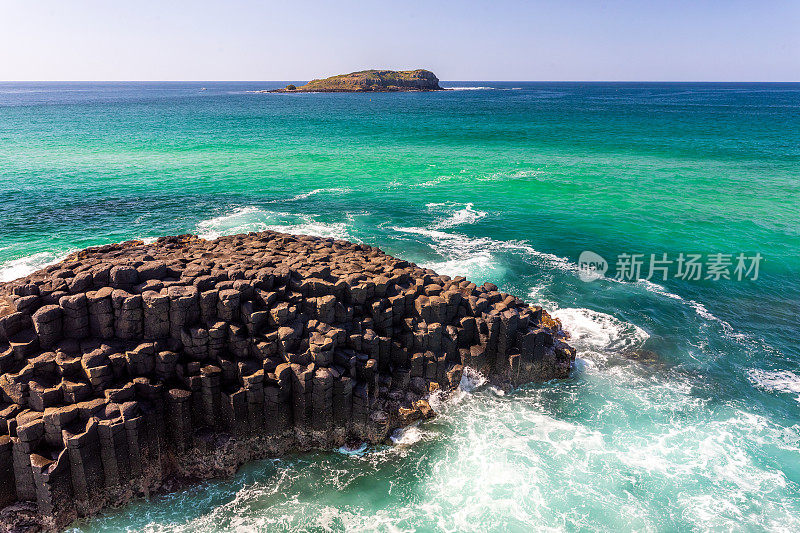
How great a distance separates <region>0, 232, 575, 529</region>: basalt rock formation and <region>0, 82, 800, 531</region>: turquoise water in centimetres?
132

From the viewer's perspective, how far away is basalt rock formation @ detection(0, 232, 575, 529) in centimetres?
1753

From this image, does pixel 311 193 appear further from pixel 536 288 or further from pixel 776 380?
pixel 776 380

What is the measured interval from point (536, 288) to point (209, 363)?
23102 mm

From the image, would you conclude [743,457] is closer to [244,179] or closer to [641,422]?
[641,422]

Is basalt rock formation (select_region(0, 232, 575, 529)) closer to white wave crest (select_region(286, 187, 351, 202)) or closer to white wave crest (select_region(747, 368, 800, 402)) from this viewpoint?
white wave crest (select_region(747, 368, 800, 402))

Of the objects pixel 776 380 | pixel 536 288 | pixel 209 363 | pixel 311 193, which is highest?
pixel 311 193

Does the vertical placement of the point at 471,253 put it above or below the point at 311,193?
below

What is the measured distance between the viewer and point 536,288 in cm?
3484

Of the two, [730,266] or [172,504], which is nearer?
[172,504]

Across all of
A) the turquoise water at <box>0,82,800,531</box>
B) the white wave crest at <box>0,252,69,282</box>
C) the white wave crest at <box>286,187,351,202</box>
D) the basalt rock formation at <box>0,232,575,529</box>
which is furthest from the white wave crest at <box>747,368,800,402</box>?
the white wave crest at <box>0,252,69,282</box>

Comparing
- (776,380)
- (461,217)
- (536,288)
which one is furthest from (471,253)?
(776,380)

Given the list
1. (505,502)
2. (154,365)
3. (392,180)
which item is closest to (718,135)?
(392,180)

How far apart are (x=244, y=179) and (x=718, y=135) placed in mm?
98066

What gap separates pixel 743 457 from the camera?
2097 cm
